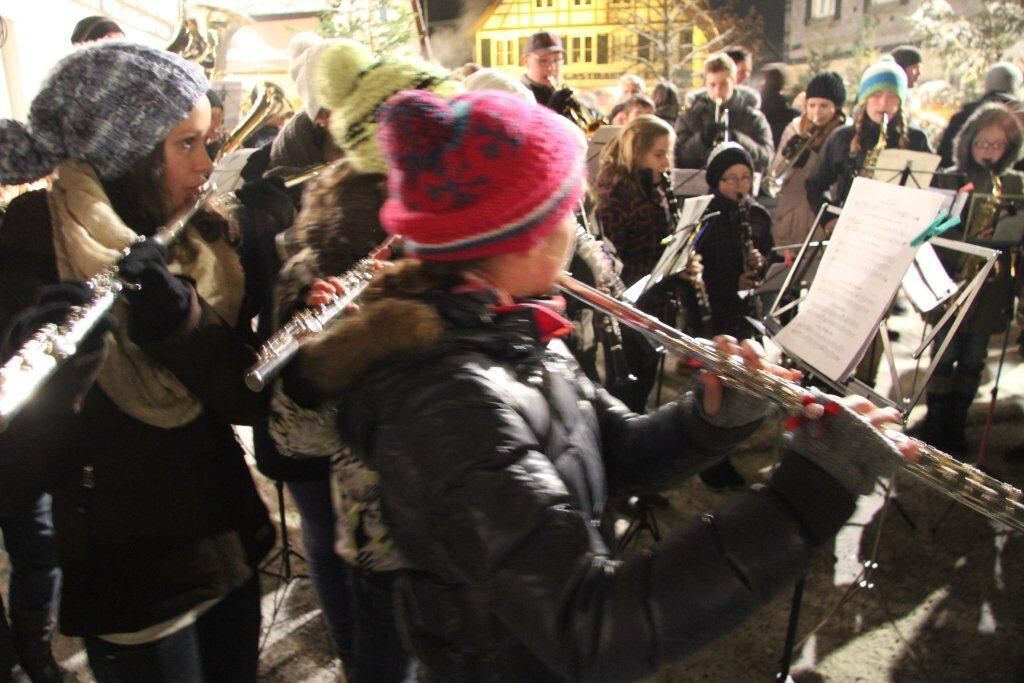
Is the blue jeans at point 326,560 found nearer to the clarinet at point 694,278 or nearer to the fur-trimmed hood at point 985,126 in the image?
the clarinet at point 694,278

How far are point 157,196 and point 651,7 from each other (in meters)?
13.3

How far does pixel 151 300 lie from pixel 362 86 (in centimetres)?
80

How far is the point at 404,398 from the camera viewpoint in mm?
986

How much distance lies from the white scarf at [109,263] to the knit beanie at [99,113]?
6 centimetres

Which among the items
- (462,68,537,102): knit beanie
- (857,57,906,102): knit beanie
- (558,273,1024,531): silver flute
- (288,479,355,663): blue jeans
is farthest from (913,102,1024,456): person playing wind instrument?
(288,479,355,663): blue jeans

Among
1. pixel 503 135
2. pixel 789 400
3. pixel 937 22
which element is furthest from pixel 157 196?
pixel 937 22

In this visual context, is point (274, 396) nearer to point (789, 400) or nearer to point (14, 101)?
point (789, 400)

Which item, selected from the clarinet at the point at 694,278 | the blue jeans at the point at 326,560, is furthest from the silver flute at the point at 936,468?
the clarinet at the point at 694,278

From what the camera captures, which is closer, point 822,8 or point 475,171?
point 475,171

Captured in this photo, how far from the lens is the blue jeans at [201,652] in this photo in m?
1.43

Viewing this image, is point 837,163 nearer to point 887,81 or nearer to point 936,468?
point 887,81

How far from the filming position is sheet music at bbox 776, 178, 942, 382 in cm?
199

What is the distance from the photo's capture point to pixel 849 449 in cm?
100

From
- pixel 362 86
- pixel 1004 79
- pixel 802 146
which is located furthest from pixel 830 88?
pixel 362 86
